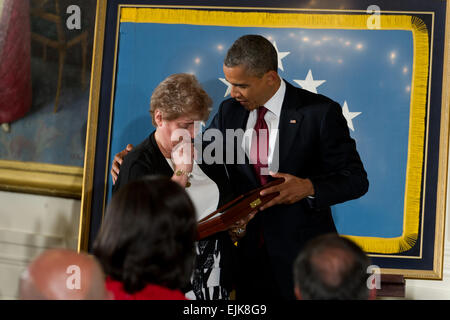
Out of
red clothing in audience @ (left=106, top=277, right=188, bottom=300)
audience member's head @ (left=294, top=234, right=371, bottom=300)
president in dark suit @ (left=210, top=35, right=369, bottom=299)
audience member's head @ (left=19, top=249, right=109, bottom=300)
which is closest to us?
audience member's head @ (left=19, top=249, right=109, bottom=300)

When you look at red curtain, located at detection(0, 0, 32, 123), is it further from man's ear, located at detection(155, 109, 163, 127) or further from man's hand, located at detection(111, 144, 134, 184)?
man's ear, located at detection(155, 109, 163, 127)

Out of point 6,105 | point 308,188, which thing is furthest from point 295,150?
point 6,105

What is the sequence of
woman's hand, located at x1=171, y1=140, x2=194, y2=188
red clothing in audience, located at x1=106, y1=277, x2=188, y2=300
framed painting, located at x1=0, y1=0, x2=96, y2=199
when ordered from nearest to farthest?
1. red clothing in audience, located at x1=106, y1=277, x2=188, y2=300
2. woman's hand, located at x1=171, y1=140, x2=194, y2=188
3. framed painting, located at x1=0, y1=0, x2=96, y2=199

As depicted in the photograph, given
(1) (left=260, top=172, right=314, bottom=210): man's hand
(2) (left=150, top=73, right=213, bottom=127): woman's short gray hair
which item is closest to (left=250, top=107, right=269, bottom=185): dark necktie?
(1) (left=260, top=172, right=314, bottom=210): man's hand

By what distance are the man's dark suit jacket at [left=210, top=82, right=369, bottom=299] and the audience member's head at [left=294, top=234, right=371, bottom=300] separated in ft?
4.59

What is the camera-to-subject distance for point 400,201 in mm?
3551

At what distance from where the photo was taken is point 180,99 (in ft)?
9.67

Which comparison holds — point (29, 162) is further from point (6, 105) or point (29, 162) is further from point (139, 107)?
point (139, 107)

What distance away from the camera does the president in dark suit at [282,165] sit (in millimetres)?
3053

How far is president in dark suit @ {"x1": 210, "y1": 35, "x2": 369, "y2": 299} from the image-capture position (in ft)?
10.0

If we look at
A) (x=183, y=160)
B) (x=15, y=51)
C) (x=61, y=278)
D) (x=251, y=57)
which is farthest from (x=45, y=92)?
(x=61, y=278)

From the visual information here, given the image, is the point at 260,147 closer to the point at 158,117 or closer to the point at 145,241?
the point at 158,117

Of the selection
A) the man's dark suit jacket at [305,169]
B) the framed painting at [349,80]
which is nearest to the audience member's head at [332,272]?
the man's dark suit jacket at [305,169]

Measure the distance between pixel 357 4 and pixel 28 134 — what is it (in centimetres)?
238
